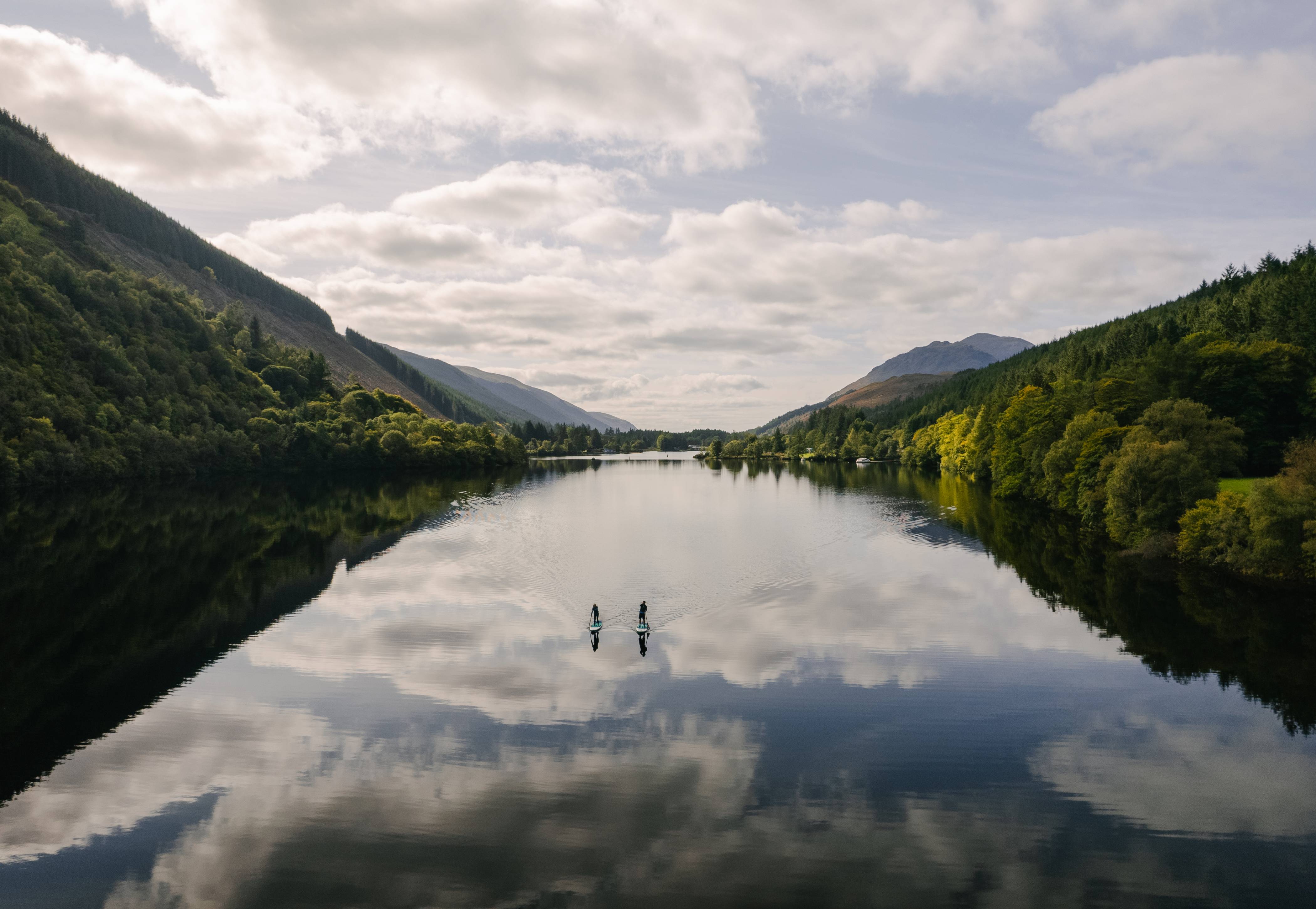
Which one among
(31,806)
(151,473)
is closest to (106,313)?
(151,473)

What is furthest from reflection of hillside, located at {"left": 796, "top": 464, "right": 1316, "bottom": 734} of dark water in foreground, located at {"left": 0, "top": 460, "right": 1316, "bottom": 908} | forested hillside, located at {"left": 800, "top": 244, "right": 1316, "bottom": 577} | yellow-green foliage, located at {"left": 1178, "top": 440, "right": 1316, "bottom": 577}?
forested hillside, located at {"left": 800, "top": 244, "right": 1316, "bottom": 577}

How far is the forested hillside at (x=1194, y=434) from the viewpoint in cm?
5122

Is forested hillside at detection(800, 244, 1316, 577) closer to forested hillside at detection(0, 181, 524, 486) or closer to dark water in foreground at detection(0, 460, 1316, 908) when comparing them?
dark water in foreground at detection(0, 460, 1316, 908)

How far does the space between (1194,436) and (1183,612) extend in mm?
28351

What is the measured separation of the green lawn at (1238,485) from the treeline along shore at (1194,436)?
0.25 m

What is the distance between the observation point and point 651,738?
2666 centimetres

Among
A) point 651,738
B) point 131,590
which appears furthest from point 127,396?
point 651,738

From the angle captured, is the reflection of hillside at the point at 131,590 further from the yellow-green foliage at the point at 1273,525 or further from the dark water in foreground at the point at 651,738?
the yellow-green foliage at the point at 1273,525

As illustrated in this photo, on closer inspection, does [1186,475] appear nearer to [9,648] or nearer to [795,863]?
[795,863]

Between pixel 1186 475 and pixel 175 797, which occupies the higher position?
pixel 1186 475

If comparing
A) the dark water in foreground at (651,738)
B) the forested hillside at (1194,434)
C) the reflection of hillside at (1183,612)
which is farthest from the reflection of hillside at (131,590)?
the forested hillside at (1194,434)

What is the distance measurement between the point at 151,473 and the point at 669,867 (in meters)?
156

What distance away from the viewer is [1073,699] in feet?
102

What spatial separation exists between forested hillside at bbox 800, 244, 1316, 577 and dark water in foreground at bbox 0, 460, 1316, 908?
5396 millimetres
